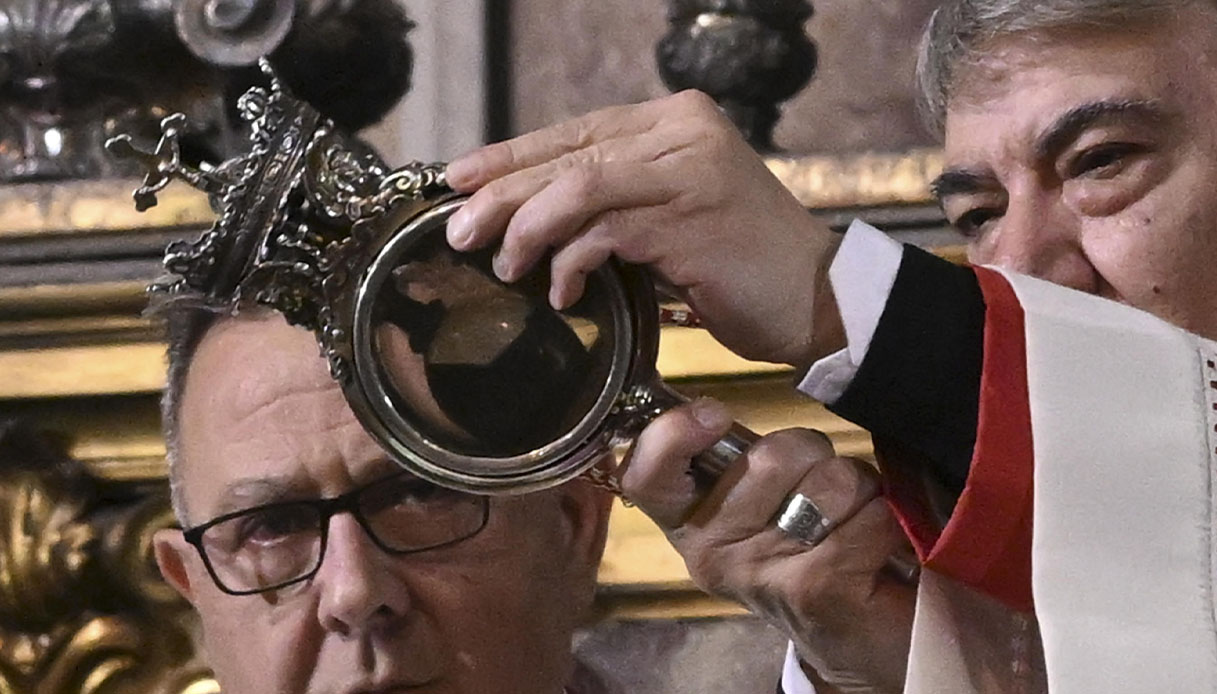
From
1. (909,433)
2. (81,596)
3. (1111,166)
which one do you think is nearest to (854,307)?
(909,433)

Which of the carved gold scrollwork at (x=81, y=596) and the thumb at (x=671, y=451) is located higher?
the thumb at (x=671, y=451)

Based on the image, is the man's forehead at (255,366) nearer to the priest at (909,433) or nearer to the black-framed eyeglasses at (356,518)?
the black-framed eyeglasses at (356,518)

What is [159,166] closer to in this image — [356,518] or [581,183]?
[581,183]

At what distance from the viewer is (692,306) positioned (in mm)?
625

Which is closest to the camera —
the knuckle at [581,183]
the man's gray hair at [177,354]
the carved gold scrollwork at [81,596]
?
the knuckle at [581,183]

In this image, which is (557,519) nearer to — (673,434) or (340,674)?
(340,674)

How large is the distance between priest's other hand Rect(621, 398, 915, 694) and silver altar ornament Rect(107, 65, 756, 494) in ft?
0.06

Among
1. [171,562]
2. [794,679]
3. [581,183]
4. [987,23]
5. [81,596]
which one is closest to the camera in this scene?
[581,183]

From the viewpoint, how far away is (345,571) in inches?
33.9

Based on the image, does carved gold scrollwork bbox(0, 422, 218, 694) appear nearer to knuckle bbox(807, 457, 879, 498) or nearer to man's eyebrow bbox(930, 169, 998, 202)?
man's eyebrow bbox(930, 169, 998, 202)

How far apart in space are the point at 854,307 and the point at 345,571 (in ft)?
1.13

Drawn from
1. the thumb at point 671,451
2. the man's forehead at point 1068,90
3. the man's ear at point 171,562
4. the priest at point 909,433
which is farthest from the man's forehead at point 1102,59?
the man's ear at point 171,562

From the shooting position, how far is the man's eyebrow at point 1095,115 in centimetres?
86

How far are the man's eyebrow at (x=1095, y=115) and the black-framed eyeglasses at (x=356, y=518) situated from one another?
1.06 ft
